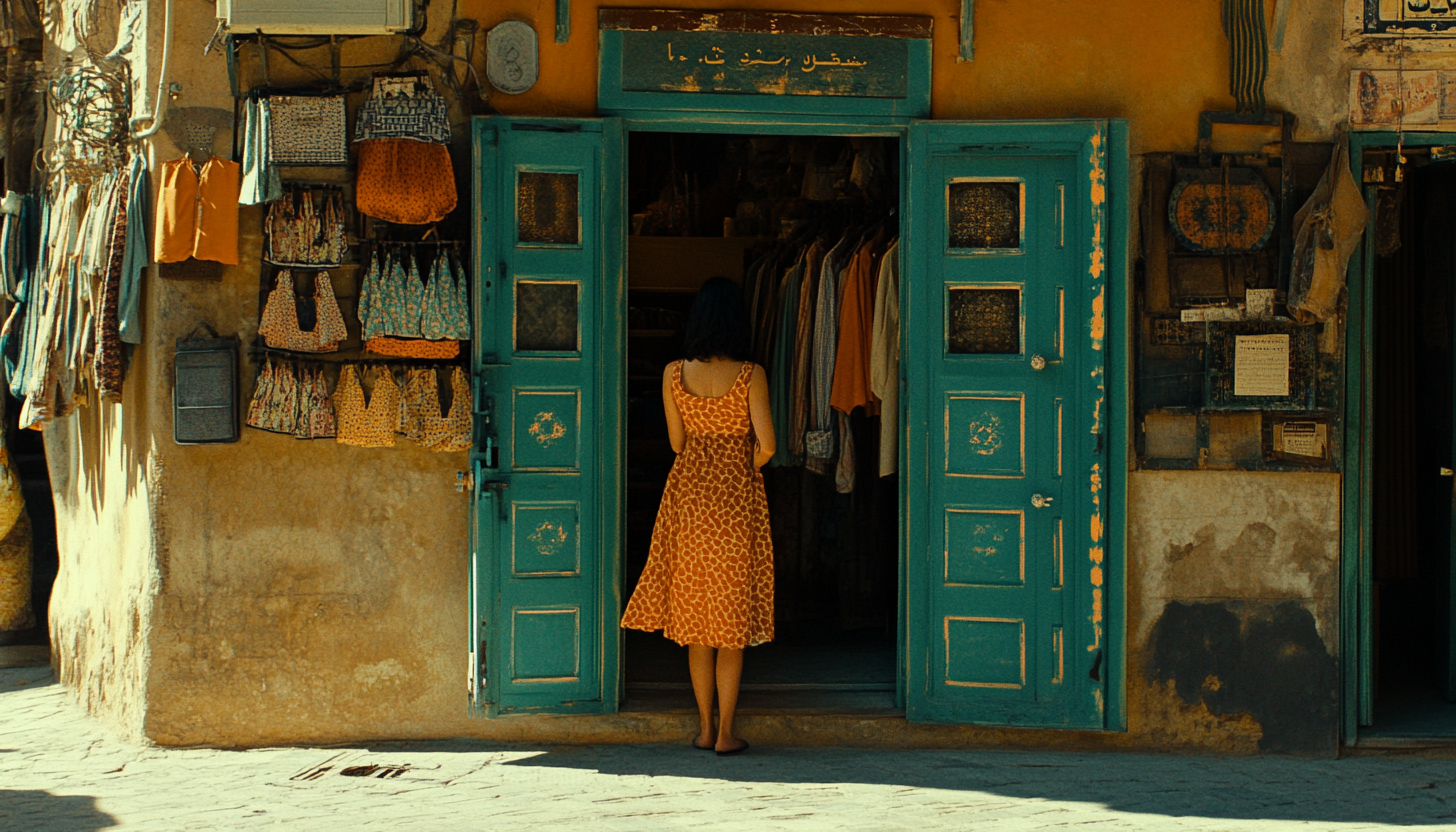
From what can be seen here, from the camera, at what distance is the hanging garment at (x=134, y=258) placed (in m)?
5.18

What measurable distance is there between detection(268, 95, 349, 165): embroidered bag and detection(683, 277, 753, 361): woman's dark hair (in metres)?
1.51

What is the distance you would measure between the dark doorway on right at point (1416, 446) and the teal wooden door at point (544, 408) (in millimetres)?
3695

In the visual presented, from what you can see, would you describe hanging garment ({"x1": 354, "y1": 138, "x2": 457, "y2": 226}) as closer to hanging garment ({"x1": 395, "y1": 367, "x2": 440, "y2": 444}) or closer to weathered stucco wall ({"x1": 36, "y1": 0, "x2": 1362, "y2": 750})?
weathered stucco wall ({"x1": 36, "y1": 0, "x2": 1362, "y2": 750})

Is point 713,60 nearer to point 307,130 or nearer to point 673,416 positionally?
point 673,416

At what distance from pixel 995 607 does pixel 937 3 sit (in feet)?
8.14

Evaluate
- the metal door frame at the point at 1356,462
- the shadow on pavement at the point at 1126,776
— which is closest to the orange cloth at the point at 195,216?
the shadow on pavement at the point at 1126,776

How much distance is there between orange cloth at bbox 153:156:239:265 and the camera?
4.98 metres

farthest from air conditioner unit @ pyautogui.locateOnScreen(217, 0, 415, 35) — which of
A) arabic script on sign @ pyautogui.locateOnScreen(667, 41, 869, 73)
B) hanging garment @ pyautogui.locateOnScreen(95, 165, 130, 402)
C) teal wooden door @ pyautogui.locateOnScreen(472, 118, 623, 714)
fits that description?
arabic script on sign @ pyautogui.locateOnScreen(667, 41, 869, 73)

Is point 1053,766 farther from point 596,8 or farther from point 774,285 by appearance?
point 596,8

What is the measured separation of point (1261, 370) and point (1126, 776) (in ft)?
5.66

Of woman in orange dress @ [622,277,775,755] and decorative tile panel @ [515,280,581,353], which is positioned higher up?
decorative tile panel @ [515,280,581,353]

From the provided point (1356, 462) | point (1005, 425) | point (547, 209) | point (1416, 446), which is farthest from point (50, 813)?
point (1416, 446)

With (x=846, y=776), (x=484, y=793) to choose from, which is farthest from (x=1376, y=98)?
(x=484, y=793)

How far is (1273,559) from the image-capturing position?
5.36 metres
